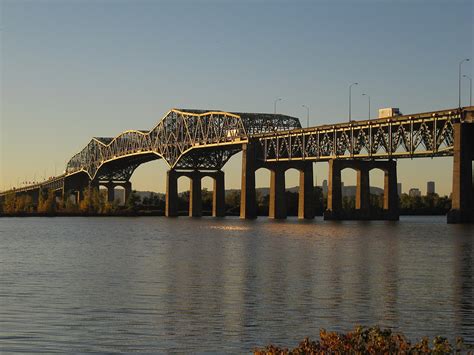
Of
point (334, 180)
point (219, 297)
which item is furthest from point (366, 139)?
point (219, 297)

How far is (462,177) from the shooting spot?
12306cm

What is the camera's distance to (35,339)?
103ft

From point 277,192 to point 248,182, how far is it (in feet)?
18.5

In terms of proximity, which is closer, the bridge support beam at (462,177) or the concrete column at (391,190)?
the bridge support beam at (462,177)

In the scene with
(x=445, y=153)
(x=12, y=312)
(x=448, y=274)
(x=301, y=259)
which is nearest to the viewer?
(x=12, y=312)

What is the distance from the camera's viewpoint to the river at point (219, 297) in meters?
32.1

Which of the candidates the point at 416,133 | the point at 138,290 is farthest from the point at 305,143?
the point at 138,290

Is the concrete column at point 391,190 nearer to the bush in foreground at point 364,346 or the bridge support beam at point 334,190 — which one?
the bridge support beam at point 334,190

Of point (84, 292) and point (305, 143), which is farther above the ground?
point (305, 143)

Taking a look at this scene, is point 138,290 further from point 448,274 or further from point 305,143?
point 305,143

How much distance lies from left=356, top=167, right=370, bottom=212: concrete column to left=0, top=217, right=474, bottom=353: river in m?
92.1

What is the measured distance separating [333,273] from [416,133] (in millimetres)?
90652

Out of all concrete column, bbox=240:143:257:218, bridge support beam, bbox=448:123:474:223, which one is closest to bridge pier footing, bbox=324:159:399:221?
concrete column, bbox=240:143:257:218

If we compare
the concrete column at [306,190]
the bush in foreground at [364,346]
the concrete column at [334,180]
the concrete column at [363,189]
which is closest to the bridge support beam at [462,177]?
the concrete column at [334,180]
